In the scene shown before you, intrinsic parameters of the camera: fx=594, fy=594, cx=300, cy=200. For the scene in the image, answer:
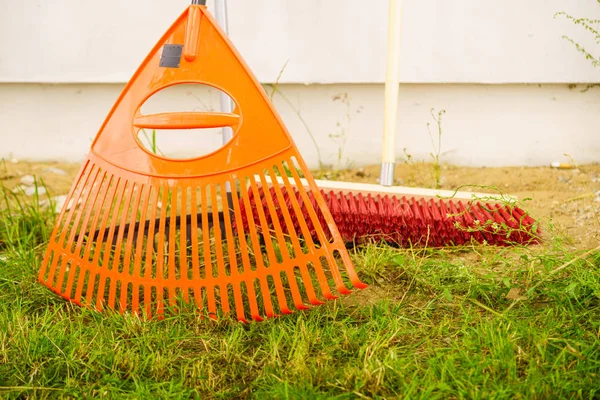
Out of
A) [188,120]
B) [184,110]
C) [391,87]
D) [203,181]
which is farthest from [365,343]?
[184,110]

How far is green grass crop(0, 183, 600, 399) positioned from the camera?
1.20 metres

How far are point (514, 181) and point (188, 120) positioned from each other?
5.15 feet

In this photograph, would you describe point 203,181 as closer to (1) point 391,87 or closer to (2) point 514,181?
(1) point 391,87

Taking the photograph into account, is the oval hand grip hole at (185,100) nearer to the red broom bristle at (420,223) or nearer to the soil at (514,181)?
the soil at (514,181)

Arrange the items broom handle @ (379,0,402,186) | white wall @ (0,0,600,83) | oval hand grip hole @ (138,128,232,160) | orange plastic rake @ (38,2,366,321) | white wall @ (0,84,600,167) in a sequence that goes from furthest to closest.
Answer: oval hand grip hole @ (138,128,232,160) < white wall @ (0,84,600,167) < white wall @ (0,0,600,83) < broom handle @ (379,0,402,186) < orange plastic rake @ (38,2,366,321)

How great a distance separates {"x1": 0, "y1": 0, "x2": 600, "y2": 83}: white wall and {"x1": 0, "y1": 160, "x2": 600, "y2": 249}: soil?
0.40 metres

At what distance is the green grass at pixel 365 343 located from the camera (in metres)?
1.20

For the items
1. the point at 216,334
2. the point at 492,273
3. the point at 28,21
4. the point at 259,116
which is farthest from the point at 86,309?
the point at 28,21

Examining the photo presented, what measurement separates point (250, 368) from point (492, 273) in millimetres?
697

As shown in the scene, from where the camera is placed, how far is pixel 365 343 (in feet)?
4.35

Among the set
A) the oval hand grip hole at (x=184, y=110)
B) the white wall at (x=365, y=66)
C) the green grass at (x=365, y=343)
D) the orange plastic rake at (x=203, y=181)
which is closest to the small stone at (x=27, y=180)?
the white wall at (x=365, y=66)

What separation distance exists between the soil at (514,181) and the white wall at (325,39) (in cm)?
40

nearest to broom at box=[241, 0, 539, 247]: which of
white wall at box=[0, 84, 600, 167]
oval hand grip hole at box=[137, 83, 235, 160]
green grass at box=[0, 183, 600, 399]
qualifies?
green grass at box=[0, 183, 600, 399]

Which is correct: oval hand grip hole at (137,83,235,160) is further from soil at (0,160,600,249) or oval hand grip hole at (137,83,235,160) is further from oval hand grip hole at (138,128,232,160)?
soil at (0,160,600,249)
